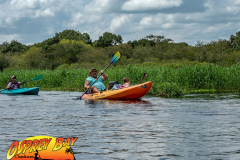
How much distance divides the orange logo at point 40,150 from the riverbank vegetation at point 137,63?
40.3 feet

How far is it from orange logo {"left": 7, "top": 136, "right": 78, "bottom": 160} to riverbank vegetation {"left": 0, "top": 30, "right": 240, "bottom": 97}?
40.3 ft

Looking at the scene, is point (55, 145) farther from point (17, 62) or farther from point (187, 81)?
point (17, 62)

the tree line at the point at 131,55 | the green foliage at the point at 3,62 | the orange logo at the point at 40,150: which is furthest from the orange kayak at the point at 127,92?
the green foliage at the point at 3,62

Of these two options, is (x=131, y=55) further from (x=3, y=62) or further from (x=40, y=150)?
(x=40, y=150)

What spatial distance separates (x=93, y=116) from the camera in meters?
9.14

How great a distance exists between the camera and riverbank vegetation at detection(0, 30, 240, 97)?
19688mm

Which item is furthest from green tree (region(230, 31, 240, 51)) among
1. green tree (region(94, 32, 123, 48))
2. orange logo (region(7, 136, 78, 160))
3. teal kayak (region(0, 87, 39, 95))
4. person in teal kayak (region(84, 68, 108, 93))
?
orange logo (region(7, 136, 78, 160))

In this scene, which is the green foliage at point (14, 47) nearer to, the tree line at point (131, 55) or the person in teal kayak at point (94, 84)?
the tree line at point (131, 55)

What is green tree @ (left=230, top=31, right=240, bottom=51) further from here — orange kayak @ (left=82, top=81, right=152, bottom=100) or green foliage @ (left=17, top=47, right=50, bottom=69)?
orange kayak @ (left=82, top=81, right=152, bottom=100)

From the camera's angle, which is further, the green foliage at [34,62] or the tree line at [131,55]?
the green foliage at [34,62]

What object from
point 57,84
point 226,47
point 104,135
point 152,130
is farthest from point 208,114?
point 226,47

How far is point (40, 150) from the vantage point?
12.6 feet

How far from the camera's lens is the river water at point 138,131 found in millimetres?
5141

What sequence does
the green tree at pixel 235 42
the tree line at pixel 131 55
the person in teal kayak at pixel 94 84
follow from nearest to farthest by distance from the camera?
the person in teal kayak at pixel 94 84
the tree line at pixel 131 55
the green tree at pixel 235 42
